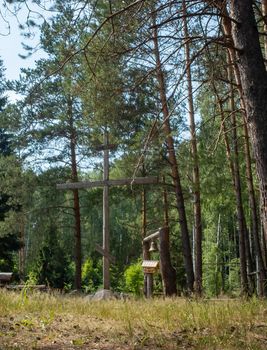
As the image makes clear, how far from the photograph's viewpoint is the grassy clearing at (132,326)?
14.1 ft

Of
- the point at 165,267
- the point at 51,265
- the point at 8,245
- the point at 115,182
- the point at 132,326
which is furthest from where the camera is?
the point at 51,265

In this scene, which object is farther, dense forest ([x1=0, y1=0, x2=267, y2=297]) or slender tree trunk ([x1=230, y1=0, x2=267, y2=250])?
dense forest ([x1=0, y1=0, x2=267, y2=297])

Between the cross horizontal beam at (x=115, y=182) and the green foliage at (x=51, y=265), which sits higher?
the cross horizontal beam at (x=115, y=182)

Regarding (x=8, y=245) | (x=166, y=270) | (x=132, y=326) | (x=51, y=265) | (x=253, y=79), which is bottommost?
(x=132, y=326)

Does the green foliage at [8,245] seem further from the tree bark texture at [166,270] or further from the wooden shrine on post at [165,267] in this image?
the tree bark texture at [166,270]

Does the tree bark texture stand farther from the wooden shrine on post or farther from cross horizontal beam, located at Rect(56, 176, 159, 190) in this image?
cross horizontal beam, located at Rect(56, 176, 159, 190)

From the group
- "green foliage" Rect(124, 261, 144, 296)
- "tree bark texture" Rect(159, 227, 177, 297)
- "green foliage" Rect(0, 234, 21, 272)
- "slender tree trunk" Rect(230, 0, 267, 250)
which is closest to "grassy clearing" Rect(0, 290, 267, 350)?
"slender tree trunk" Rect(230, 0, 267, 250)

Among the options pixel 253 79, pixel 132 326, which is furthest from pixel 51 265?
pixel 253 79

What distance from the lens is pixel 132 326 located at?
5.09m

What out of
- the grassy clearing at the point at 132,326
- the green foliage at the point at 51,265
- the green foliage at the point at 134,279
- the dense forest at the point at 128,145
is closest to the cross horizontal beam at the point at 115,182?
the dense forest at the point at 128,145

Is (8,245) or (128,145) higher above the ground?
(128,145)

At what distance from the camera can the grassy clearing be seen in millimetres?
4285

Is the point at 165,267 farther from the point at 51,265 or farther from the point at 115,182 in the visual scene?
the point at 51,265

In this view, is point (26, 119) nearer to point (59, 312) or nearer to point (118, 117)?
point (118, 117)
